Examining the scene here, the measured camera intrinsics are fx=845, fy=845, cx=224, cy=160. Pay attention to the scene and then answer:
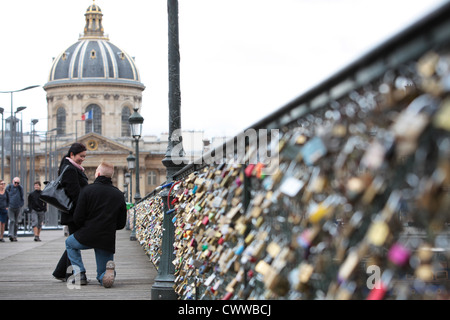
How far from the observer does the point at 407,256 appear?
2.12m

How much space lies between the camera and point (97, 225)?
9.72 metres

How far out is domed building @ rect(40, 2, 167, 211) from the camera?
393ft

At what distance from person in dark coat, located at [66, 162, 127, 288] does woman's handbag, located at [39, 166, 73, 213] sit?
1.09 ft

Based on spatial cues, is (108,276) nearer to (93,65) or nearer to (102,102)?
(102,102)

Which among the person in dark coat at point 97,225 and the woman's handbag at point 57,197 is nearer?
the person in dark coat at point 97,225

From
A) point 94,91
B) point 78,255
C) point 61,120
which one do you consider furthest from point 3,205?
point 94,91

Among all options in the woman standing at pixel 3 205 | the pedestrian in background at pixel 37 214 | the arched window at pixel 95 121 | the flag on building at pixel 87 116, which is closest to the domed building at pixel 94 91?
the arched window at pixel 95 121

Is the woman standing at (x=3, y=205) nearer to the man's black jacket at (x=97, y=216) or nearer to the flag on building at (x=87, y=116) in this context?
the man's black jacket at (x=97, y=216)

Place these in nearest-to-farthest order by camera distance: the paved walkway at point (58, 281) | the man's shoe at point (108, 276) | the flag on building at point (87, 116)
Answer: the paved walkway at point (58, 281)
the man's shoe at point (108, 276)
the flag on building at point (87, 116)

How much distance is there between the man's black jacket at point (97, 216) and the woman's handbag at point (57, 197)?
33 centimetres

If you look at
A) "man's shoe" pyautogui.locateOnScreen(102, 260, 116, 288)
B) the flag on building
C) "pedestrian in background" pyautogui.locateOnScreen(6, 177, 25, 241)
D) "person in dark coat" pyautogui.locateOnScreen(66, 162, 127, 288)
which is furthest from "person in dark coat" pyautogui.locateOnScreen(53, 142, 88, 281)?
the flag on building

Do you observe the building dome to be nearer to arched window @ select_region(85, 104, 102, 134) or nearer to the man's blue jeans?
arched window @ select_region(85, 104, 102, 134)

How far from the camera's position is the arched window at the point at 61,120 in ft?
404

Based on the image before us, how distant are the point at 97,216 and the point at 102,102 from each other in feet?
382
